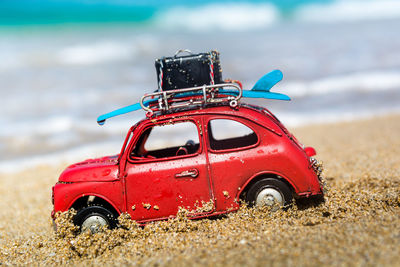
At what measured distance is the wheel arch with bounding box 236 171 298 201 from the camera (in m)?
5.06

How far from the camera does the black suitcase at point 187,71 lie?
5.29 meters

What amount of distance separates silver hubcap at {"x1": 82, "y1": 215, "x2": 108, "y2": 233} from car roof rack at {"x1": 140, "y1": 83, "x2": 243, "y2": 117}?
57.8 inches

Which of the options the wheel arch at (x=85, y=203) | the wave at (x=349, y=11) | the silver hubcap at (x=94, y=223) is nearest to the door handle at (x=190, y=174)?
the wheel arch at (x=85, y=203)

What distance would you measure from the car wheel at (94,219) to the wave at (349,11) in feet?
176

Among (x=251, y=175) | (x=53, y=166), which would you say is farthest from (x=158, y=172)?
(x=53, y=166)

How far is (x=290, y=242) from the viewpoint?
13.6 ft

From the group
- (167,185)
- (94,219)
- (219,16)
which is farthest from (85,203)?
(219,16)

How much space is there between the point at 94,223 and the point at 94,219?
0.05 metres

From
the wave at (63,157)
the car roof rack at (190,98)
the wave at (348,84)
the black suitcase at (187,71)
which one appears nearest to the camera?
the car roof rack at (190,98)

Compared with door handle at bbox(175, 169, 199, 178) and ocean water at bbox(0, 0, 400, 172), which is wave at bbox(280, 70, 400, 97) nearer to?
ocean water at bbox(0, 0, 400, 172)

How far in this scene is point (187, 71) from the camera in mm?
5324

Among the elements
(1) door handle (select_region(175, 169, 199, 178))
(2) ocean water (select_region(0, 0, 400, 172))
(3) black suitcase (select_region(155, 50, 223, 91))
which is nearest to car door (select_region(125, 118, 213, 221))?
(1) door handle (select_region(175, 169, 199, 178))

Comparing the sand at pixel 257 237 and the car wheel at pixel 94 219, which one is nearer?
the sand at pixel 257 237

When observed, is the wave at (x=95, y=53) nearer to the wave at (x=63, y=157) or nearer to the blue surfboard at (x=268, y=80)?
the wave at (x=63, y=157)
